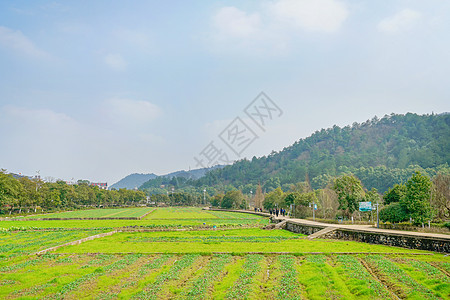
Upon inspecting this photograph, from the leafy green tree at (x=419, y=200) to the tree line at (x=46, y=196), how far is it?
6396 centimetres

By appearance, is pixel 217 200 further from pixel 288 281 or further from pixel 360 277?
pixel 288 281

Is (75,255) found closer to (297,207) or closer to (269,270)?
(269,270)

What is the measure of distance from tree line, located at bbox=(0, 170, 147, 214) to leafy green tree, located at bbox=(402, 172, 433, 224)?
6396 centimetres

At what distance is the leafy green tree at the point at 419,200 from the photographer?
87.7 feet

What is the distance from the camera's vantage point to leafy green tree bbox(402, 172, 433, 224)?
26734 mm

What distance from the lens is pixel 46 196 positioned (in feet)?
267

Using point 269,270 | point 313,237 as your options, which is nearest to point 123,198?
point 313,237

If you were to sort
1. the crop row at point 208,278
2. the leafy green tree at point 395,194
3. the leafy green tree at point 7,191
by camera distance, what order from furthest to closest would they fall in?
1. the leafy green tree at point 7,191
2. the leafy green tree at point 395,194
3. the crop row at point 208,278

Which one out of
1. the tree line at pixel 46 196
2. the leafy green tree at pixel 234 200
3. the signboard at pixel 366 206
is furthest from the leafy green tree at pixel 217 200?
the signboard at pixel 366 206

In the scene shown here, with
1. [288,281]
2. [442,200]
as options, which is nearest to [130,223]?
[288,281]

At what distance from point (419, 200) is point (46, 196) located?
8019 centimetres

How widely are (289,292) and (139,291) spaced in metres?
5.38

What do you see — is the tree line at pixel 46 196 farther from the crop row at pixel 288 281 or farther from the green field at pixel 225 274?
the crop row at pixel 288 281

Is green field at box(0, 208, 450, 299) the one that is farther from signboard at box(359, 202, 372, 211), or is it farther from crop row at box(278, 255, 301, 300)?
signboard at box(359, 202, 372, 211)
